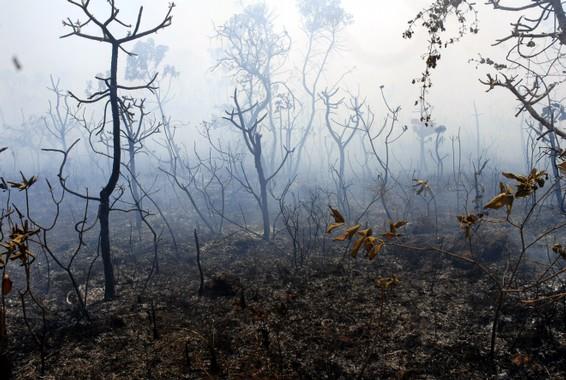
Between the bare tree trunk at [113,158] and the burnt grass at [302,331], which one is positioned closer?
the burnt grass at [302,331]

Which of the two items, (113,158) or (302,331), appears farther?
(113,158)

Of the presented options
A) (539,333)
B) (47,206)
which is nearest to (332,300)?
(539,333)

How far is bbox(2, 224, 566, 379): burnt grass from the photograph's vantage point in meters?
3.46

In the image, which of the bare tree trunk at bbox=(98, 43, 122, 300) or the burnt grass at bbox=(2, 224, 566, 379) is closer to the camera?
the burnt grass at bbox=(2, 224, 566, 379)

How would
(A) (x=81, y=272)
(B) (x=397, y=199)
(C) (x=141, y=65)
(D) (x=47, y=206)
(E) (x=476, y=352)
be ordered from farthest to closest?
(C) (x=141, y=65) < (D) (x=47, y=206) < (B) (x=397, y=199) < (A) (x=81, y=272) < (E) (x=476, y=352)

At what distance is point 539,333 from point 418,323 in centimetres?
128

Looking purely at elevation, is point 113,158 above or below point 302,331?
above

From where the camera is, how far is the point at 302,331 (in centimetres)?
425

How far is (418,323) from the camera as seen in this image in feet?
14.2

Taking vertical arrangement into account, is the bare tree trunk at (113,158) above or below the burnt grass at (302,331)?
above

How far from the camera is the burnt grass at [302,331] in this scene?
3457 millimetres

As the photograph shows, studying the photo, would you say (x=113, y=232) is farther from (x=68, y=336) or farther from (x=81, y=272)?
(x=68, y=336)

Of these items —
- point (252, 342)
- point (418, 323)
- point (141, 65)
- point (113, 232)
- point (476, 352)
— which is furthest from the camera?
point (141, 65)

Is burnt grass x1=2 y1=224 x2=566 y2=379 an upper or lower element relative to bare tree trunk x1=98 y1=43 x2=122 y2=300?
lower
